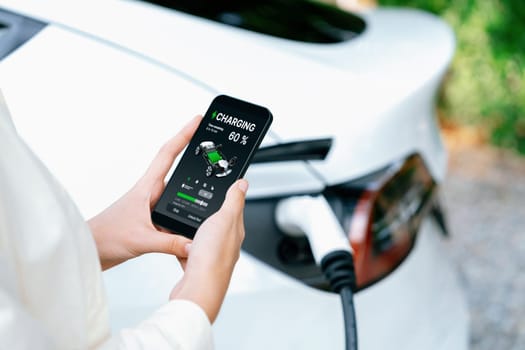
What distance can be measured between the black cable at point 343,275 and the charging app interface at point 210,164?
0.22 meters

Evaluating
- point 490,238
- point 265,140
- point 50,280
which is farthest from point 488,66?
point 50,280

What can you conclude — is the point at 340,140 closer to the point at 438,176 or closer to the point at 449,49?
the point at 438,176

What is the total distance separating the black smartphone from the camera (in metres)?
0.90

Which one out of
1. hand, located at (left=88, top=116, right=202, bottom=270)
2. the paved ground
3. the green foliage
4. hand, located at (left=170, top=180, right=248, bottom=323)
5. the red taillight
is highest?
hand, located at (left=170, top=180, right=248, bottom=323)

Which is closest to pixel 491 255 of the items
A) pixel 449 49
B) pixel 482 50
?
pixel 482 50

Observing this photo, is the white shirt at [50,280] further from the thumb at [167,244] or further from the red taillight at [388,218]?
the red taillight at [388,218]

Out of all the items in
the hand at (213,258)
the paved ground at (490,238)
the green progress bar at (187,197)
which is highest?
the hand at (213,258)

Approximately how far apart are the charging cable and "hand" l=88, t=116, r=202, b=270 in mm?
246

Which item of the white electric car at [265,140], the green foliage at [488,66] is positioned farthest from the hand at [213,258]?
the green foliage at [488,66]

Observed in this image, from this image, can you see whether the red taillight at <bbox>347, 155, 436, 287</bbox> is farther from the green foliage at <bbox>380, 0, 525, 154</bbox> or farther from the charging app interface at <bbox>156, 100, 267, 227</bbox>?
the green foliage at <bbox>380, 0, 525, 154</bbox>

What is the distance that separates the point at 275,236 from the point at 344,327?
19 cm

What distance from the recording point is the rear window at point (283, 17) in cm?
145

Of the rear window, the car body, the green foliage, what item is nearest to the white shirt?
the car body

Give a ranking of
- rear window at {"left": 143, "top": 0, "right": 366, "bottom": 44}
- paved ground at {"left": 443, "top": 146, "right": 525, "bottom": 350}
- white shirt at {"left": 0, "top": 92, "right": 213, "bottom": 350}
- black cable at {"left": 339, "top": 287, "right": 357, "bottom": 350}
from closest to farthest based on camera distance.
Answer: white shirt at {"left": 0, "top": 92, "right": 213, "bottom": 350}
black cable at {"left": 339, "top": 287, "right": 357, "bottom": 350}
rear window at {"left": 143, "top": 0, "right": 366, "bottom": 44}
paved ground at {"left": 443, "top": 146, "right": 525, "bottom": 350}
